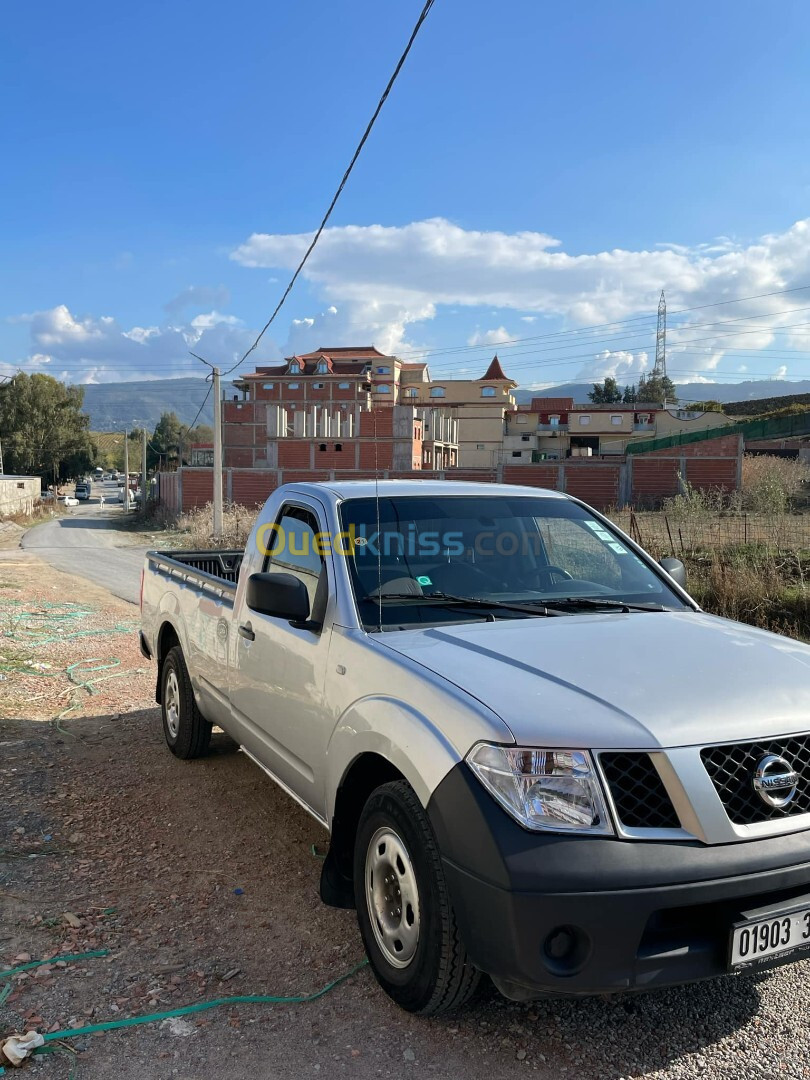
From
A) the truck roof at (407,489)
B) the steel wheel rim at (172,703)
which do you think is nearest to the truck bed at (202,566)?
the steel wheel rim at (172,703)

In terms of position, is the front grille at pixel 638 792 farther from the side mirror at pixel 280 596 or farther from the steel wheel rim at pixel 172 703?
the steel wheel rim at pixel 172 703

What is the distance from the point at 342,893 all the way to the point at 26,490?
6093cm

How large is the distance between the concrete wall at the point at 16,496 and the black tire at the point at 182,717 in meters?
45.5

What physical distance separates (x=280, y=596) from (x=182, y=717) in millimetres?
2644

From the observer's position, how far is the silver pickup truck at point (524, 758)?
2.29 meters

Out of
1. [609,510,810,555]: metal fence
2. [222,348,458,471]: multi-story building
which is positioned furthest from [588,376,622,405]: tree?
[609,510,810,555]: metal fence

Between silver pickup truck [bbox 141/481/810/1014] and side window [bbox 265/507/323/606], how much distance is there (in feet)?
0.08

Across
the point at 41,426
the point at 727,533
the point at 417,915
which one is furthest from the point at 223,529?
the point at 41,426

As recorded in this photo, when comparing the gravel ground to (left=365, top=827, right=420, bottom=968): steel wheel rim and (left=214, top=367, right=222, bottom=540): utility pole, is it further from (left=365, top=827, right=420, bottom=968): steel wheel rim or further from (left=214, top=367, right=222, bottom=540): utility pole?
(left=214, top=367, right=222, bottom=540): utility pole

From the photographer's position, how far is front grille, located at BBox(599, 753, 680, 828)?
236 centimetres

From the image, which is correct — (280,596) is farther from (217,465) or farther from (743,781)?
(217,465)

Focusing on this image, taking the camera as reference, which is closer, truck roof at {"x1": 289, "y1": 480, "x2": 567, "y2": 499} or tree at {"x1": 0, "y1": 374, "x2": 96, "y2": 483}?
truck roof at {"x1": 289, "y1": 480, "x2": 567, "y2": 499}

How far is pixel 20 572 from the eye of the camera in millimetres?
19594

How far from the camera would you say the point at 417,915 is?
2.64 meters
